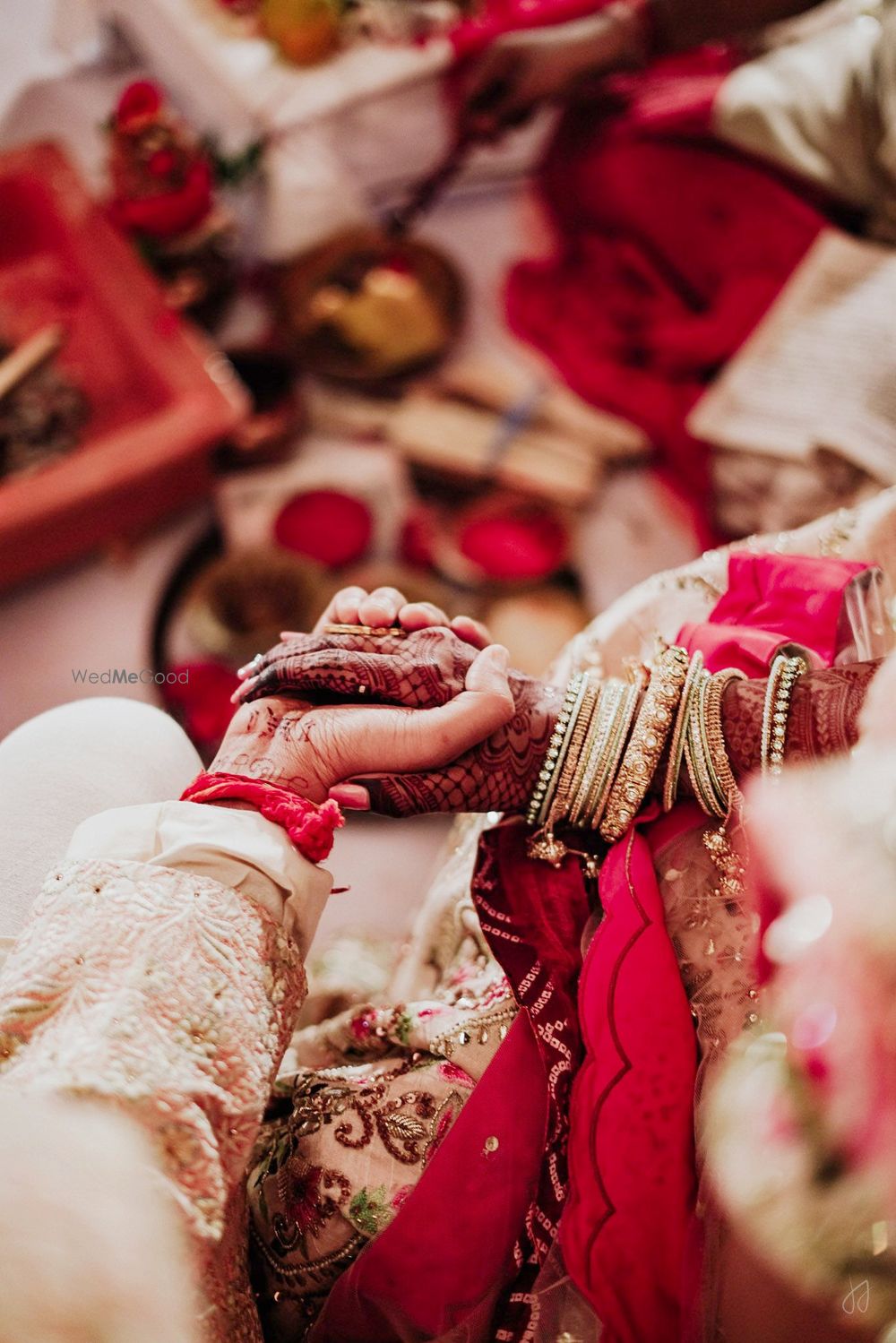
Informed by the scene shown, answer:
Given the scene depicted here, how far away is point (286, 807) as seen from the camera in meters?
0.87

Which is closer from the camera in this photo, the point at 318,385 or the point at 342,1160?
the point at 342,1160

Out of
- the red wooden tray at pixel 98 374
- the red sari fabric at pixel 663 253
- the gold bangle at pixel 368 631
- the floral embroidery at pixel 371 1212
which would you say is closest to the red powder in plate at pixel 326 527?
the red wooden tray at pixel 98 374

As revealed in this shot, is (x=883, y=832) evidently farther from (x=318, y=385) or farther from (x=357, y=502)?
(x=318, y=385)

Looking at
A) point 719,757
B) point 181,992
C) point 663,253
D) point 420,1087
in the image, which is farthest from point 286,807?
point 663,253

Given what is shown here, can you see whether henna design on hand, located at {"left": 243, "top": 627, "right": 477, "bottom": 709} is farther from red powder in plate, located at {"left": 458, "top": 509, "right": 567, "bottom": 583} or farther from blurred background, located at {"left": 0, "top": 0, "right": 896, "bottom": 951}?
red powder in plate, located at {"left": 458, "top": 509, "right": 567, "bottom": 583}

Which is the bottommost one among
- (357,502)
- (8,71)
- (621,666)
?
(357,502)

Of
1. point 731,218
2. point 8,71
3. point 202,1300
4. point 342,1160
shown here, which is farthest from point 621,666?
point 8,71

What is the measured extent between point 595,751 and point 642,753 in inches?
1.8

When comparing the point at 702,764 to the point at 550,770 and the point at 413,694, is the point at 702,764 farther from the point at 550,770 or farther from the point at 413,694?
the point at 413,694

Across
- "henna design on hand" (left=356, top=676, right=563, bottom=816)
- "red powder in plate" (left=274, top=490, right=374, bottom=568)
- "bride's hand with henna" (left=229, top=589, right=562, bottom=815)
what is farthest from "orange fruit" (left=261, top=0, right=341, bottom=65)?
"henna design on hand" (left=356, top=676, right=563, bottom=816)

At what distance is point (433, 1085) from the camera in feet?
3.05

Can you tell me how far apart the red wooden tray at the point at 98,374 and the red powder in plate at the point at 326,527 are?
0.63 ft

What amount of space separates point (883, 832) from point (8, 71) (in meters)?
2.85

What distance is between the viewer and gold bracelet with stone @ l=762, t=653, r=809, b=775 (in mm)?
933
